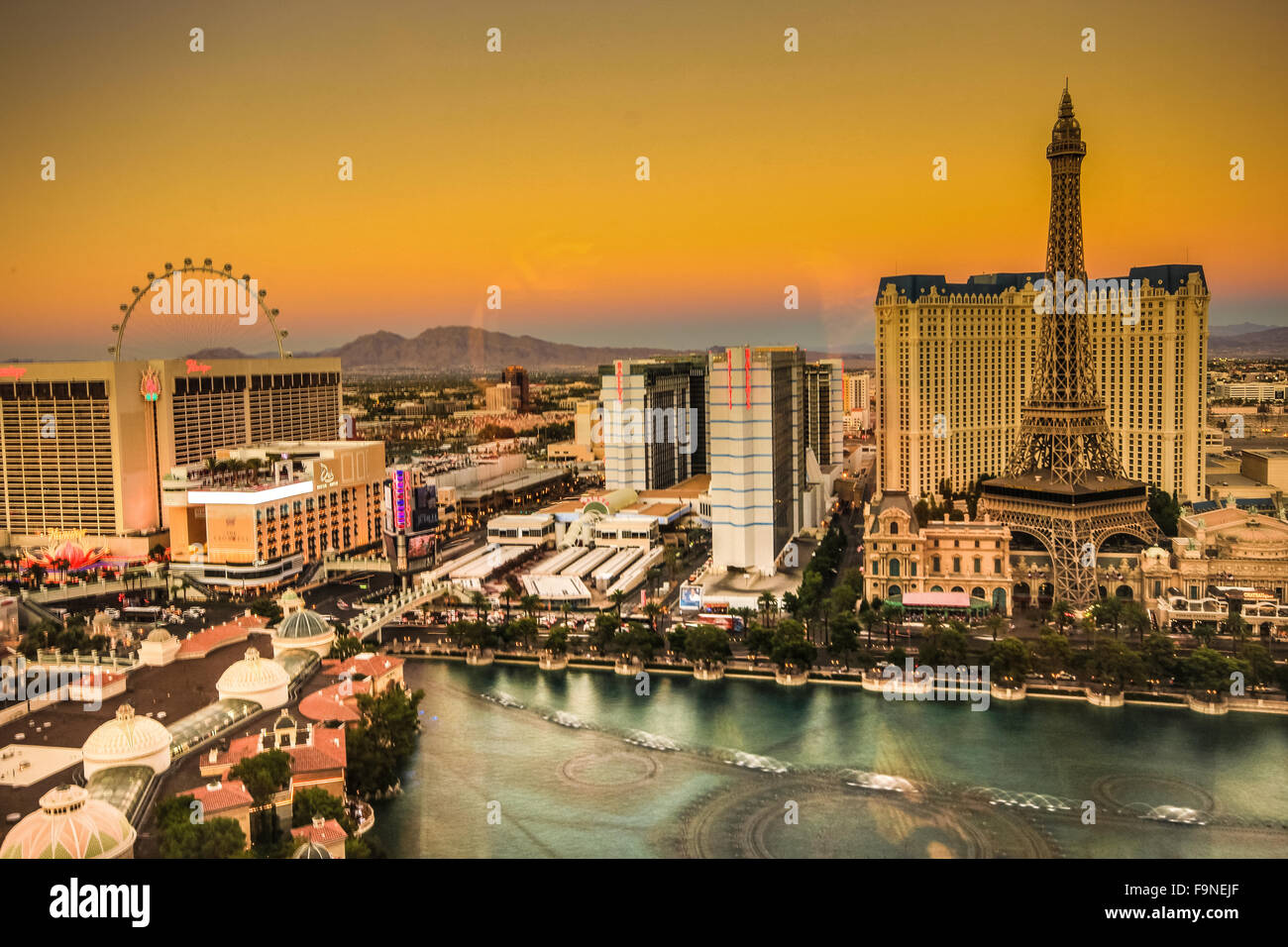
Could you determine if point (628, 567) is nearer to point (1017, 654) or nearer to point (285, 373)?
point (1017, 654)

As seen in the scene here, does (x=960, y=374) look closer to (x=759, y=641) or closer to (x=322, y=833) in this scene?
(x=759, y=641)

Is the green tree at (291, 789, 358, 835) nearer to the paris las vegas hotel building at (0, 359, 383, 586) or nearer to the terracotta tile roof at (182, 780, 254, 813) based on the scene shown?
the terracotta tile roof at (182, 780, 254, 813)

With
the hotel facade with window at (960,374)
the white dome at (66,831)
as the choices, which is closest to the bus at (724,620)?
the white dome at (66,831)

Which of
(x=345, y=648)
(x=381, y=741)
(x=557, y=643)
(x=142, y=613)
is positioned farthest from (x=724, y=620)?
(x=142, y=613)

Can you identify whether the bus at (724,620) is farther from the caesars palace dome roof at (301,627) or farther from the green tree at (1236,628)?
the green tree at (1236,628)

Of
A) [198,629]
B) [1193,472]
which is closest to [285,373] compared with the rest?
[198,629]
